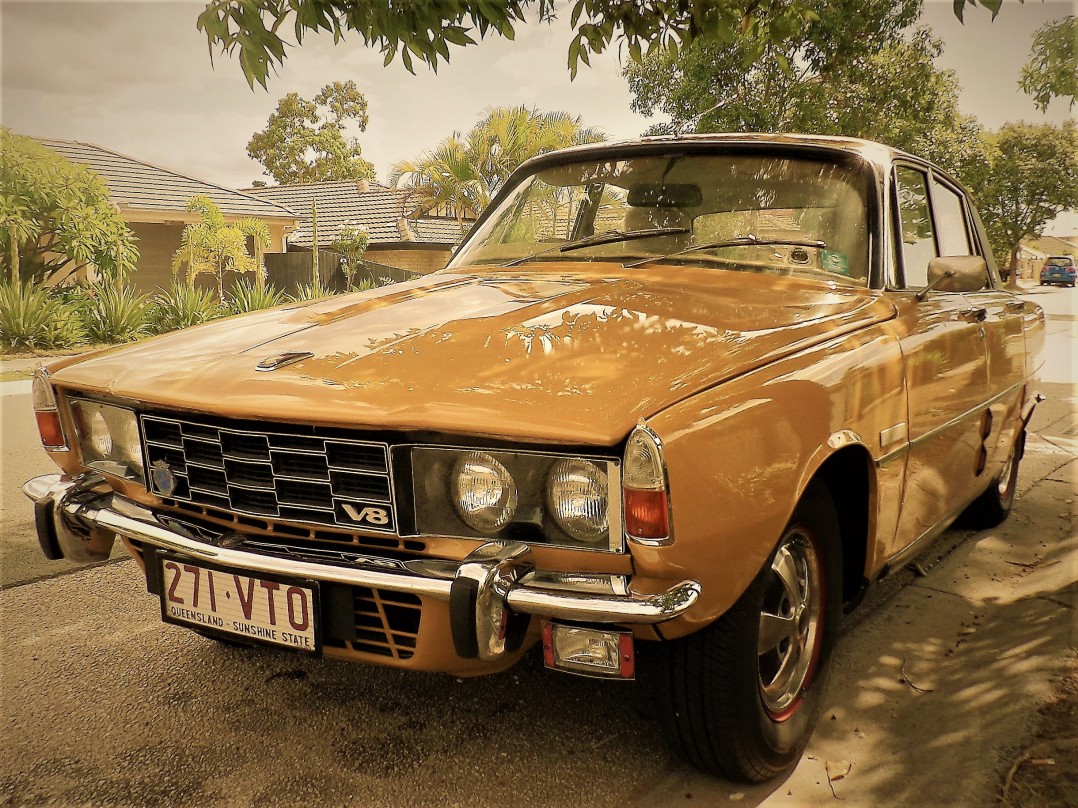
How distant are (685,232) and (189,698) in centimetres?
213

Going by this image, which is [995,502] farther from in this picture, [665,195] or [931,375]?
[665,195]

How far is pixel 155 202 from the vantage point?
21.1m

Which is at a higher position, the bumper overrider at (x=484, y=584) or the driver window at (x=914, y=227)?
the driver window at (x=914, y=227)

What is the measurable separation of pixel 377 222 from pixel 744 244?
28697mm

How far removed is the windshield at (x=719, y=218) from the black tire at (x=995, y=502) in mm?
1912

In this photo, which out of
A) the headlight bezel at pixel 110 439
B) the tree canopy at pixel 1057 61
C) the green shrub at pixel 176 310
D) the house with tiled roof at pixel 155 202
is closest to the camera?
the headlight bezel at pixel 110 439

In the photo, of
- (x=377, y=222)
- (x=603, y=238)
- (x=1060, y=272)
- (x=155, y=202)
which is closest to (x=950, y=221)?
(x=603, y=238)

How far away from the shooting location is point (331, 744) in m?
2.32

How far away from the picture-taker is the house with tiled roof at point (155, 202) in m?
21.0

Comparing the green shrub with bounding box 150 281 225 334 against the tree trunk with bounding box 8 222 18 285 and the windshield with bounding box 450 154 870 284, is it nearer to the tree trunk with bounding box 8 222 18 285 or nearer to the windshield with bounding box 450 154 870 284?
the tree trunk with bounding box 8 222 18 285

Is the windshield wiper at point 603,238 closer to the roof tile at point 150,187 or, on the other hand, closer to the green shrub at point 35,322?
the green shrub at point 35,322

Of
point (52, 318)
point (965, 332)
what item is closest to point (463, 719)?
point (965, 332)

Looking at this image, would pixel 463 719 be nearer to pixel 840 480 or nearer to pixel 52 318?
pixel 840 480

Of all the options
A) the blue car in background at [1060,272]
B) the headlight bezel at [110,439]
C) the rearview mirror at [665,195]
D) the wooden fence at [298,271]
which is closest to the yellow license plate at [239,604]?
the headlight bezel at [110,439]
